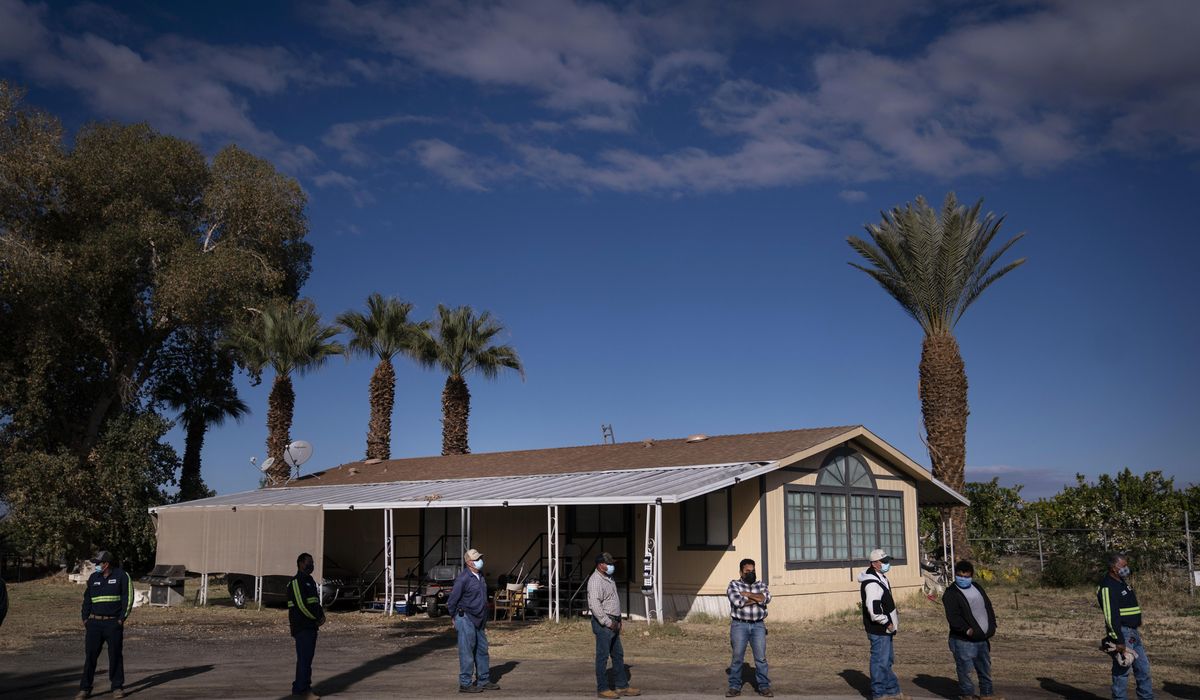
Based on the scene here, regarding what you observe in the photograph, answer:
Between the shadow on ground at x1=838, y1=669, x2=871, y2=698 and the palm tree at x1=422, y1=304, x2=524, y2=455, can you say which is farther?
the palm tree at x1=422, y1=304, x2=524, y2=455

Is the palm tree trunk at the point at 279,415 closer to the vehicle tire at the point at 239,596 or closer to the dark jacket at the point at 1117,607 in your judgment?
the vehicle tire at the point at 239,596

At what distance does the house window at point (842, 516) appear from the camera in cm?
1947

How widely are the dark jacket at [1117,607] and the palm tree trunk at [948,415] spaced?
17.1 meters

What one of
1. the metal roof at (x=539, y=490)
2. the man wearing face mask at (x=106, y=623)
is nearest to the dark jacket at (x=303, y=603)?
the man wearing face mask at (x=106, y=623)

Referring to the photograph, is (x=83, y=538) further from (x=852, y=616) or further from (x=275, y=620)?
(x=852, y=616)

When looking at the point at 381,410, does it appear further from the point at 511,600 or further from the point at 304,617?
the point at 304,617

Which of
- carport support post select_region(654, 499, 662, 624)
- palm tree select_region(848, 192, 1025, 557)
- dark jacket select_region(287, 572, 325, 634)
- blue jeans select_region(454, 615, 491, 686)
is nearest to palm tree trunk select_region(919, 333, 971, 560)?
palm tree select_region(848, 192, 1025, 557)

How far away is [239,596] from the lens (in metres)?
23.2

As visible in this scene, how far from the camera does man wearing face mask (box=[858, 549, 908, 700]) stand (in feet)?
32.9

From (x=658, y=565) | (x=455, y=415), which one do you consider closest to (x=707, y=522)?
(x=658, y=565)

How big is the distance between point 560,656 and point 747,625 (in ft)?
13.6

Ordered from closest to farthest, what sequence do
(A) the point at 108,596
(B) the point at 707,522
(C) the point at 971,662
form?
(C) the point at 971,662
(A) the point at 108,596
(B) the point at 707,522

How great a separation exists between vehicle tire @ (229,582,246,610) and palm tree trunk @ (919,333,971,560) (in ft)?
58.0

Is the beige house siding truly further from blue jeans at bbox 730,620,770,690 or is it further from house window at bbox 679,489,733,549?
blue jeans at bbox 730,620,770,690
